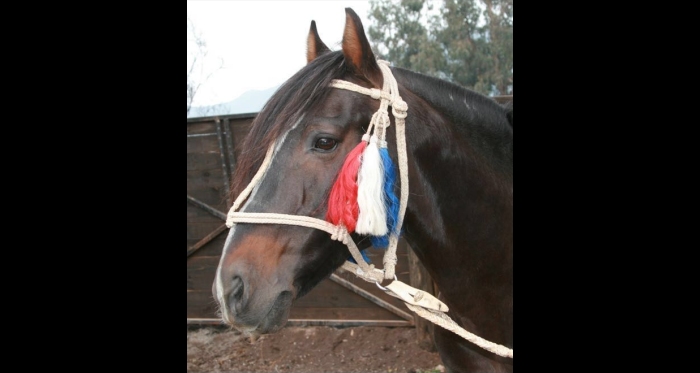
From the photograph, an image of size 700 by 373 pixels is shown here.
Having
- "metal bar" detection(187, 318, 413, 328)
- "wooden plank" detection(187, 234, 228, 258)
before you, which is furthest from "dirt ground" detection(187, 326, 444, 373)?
"wooden plank" detection(187, 234, 228, 258)

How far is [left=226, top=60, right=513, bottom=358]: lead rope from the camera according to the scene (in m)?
1.64

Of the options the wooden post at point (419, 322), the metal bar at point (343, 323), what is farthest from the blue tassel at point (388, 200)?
the metal bar at point (343, 323)

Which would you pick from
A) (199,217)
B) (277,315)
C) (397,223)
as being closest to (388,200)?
(397,223)

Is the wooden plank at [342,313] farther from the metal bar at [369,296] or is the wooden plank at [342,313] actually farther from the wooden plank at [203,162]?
the wooden plank at [203,162]

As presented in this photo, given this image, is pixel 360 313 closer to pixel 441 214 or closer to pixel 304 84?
pixel 441 214

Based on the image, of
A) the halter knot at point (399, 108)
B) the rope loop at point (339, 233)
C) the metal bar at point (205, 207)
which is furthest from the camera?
the metal bar at point (205, 207)

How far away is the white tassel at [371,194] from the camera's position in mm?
1630

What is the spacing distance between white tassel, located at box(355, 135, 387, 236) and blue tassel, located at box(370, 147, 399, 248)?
4 centimetres

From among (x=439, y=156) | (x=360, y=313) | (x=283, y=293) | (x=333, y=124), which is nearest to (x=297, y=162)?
(x=333, y=124)

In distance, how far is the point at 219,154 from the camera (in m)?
5.63

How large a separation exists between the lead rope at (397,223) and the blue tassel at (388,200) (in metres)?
0.02

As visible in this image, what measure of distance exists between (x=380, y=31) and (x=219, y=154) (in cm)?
1471

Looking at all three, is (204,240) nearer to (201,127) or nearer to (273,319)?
(201,127)

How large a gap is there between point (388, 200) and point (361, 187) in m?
0.20
